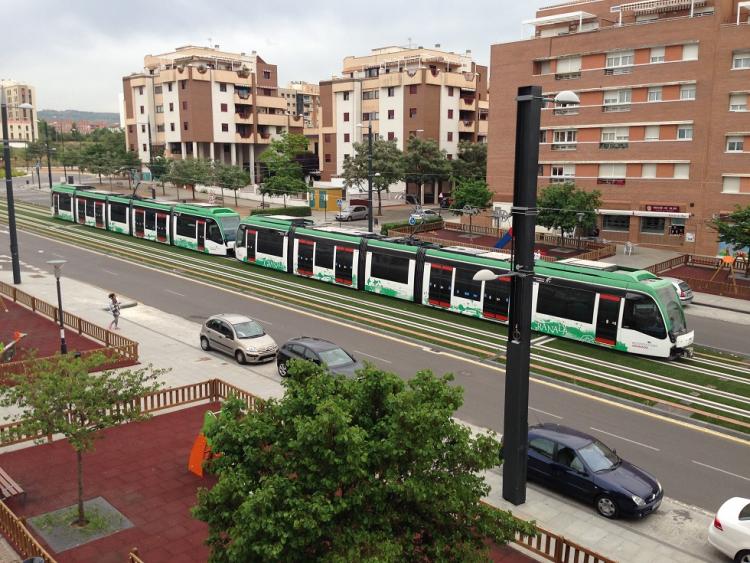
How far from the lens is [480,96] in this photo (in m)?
88.8

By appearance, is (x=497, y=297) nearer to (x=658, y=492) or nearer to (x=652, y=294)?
(x=652, y=294)

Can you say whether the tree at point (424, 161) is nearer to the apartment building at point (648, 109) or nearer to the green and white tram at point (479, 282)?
the apartment building at point (648, 109)

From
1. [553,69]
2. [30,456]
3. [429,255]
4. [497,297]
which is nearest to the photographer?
[30,456]

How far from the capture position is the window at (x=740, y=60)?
4372cm

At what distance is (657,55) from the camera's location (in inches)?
1879

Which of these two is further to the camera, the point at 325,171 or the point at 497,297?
the point at 325,171

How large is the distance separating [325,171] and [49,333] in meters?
66.8

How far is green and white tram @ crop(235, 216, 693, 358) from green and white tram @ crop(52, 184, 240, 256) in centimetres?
319

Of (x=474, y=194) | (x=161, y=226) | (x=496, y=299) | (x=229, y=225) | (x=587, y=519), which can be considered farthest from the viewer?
(x=474, y=194)

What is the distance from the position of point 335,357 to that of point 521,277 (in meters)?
8.87

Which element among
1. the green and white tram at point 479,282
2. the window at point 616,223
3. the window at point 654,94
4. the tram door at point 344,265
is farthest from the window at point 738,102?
the tram door at point 344,265

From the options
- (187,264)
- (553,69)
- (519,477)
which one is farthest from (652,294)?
(553,69)

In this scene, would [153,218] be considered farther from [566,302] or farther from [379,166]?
[566,302]

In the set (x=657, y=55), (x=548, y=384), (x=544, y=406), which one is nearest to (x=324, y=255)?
(x=548, y=384)
